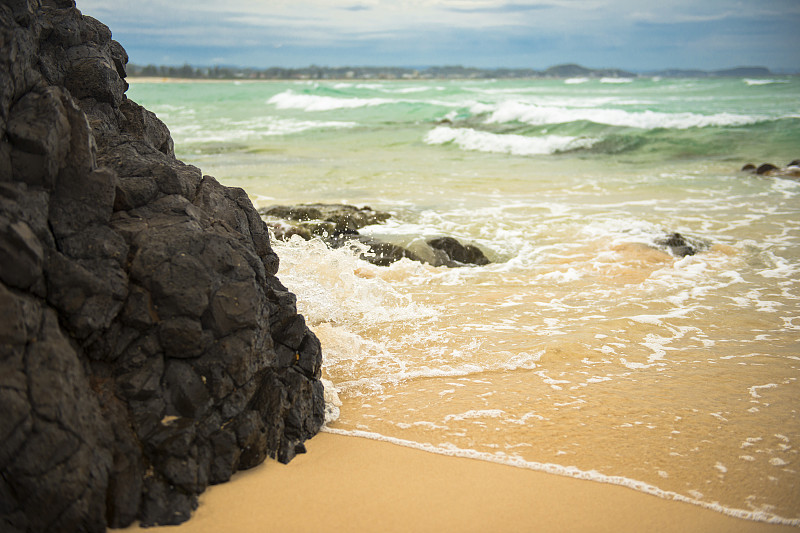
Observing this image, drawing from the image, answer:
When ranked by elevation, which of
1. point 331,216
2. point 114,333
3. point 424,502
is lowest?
point 424,502

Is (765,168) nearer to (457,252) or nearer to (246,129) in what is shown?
(457,252)

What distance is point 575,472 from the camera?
10.7 ft

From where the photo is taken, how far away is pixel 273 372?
10.7 ft

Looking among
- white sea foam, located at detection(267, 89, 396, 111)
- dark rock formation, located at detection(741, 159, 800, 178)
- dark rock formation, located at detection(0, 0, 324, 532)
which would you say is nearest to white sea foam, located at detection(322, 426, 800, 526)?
dark rock formation, located at detection(0, 0, 324, 532)

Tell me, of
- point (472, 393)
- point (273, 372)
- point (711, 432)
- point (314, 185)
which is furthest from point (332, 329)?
point (314, 185)

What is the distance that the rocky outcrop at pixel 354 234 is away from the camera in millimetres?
7410

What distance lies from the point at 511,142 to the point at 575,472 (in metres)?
18.2

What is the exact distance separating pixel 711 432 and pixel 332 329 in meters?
2.73

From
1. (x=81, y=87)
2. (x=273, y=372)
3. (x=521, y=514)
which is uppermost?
(x=81, y=87)

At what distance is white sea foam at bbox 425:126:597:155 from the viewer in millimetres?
19828

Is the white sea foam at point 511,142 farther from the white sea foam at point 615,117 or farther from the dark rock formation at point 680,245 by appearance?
the dark rock formation at point 680,245

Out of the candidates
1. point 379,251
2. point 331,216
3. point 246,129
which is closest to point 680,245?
point 379,251

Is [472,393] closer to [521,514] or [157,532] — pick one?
[521,514]

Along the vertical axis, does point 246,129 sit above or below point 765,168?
above
